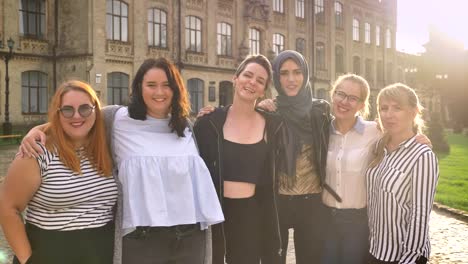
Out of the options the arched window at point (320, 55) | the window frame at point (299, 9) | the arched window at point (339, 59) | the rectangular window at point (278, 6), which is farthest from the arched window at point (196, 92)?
the arched window at point (339, 59)

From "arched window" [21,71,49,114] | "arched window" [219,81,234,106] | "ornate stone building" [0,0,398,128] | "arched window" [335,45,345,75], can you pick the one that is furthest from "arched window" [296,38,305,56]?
"arched window" [21,71,49,114]

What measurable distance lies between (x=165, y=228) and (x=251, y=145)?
114cm

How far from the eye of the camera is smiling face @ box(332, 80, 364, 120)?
4156 millimetres

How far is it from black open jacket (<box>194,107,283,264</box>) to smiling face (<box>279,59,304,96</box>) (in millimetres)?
417

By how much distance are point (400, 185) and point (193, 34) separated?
28.7m

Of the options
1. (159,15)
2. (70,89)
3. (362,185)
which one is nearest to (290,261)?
(362,185)

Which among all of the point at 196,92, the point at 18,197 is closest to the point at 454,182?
the point at 18,197

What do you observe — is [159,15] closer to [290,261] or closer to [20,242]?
[290,261]

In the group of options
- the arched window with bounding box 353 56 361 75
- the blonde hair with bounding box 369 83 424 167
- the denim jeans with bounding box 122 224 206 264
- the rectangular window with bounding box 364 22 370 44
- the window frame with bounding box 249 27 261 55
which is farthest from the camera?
the rectangular window with bounding box 364 22 370 44

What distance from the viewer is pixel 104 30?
2583 centimetres

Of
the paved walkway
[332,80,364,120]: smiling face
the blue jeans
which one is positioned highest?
[332,80,364,120]: smiling face

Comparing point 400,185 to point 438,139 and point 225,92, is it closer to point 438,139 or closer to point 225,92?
point 438,139

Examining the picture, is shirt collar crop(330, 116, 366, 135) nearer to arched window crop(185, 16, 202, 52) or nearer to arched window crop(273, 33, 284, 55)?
arched window crop(185, 16, 202, 52)

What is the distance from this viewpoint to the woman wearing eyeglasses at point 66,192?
2975mm
